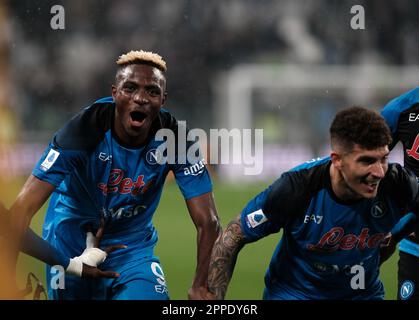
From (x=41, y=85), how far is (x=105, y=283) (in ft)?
40.3

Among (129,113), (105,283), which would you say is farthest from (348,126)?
(105,283)

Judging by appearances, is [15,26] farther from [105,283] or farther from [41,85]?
[105,283]

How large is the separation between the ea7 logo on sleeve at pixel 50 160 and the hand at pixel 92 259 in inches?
21.0

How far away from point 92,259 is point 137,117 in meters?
0.91

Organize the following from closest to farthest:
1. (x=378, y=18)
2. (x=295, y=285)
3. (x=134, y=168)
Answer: (x=295, y=285), (x=134, y=168), (x=378, y=18)

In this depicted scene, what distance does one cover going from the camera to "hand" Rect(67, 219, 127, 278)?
204 inches

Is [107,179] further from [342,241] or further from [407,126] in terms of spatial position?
[407,126]

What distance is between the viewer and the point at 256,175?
60.3 feet

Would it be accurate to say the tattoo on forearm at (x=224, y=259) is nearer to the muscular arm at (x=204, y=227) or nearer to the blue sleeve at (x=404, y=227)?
the muscular arm at (x=204, y=227)

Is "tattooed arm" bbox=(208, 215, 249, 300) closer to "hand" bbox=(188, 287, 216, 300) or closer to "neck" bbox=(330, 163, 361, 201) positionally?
"hand" bbox=(188, 287, 216, 300)

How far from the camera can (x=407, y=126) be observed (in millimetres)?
5523

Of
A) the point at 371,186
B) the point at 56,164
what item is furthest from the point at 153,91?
the point at 371,186

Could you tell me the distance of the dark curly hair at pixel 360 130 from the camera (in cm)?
451

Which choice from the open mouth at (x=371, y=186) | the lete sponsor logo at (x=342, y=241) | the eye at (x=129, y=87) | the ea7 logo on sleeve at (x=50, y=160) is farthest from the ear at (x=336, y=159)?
the ea7 logo on sleeve at (x=50, y=160)
